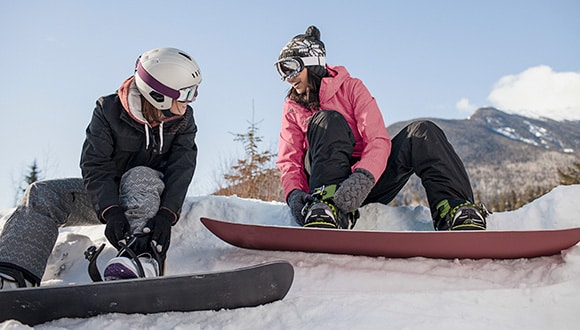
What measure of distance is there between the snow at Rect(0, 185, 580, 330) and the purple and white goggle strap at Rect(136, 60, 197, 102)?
2.97 ft

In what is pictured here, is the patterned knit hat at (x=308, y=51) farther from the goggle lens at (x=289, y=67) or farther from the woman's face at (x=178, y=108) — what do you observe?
Answer: the woman's face at (x=178, y=108)

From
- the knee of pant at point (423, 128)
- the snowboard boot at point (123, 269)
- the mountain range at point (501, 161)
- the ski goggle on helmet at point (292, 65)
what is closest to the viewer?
the snowboard boot at point (123, 269)

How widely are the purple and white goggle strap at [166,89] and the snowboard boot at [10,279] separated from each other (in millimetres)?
982

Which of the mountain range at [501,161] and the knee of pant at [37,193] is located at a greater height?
the knee of pant at [37,193]

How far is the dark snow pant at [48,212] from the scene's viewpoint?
2170 mm

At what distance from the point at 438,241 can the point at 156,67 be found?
148 centimetres

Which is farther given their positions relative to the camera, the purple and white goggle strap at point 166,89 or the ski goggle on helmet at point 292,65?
the ski goggle on helmet at point 292,65

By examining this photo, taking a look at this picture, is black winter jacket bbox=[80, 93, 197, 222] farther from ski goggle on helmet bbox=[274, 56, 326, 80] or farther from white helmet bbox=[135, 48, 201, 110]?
ski goggle on helmet bbox=[274, 56, 326, 80]

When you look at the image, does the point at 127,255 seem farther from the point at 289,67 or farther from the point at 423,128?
the point at 423,128

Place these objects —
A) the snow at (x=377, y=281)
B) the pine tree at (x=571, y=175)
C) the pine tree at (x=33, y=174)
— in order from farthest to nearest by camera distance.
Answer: the pine tree at (x=571, y=175) → the pine tree at (x=33, y=174) → the snow at (x=377, y=281)

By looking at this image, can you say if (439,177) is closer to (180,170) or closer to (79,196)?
(180,170)

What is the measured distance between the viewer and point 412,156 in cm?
259

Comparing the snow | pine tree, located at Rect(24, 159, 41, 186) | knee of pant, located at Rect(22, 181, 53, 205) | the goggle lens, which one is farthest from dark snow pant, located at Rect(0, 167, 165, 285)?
pine tree, located at Rect(24, 159, 41, 186)

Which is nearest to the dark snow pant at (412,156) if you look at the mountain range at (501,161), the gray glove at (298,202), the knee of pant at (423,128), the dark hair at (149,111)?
the knee of pant at (423,128)
